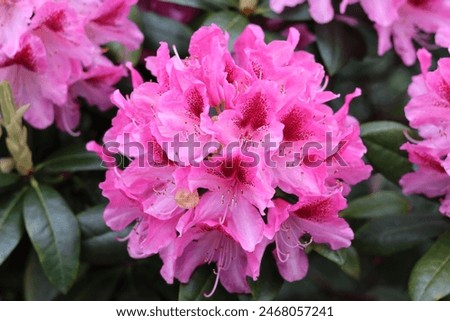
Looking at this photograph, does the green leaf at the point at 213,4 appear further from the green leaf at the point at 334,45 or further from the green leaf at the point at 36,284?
the green leaf at the point at 36,284

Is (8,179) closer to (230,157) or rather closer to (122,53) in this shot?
Result: (122,53)

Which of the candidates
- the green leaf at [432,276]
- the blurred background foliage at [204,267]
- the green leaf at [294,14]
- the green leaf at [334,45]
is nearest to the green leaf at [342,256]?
the blurred background foliage at [204,267]

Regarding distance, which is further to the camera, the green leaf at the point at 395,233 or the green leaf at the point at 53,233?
the green leaf at the point at 395,233

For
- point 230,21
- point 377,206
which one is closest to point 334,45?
point 230,21

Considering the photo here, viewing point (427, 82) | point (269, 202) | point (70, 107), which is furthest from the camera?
point (70, 107)

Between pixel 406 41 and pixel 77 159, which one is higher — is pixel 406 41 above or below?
above
